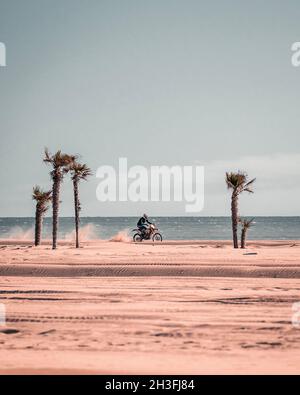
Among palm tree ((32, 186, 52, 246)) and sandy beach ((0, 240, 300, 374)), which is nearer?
sandy beach ((0, 240, 300, 374))

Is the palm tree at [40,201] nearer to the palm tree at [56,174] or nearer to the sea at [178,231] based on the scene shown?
the palm tree at [56,174]

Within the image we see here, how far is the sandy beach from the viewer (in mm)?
5375

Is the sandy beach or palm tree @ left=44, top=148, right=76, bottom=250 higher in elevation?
palm tree @ left=44, top=148, right=76, bottom=250

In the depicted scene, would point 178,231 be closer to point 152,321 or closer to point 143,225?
point 143,225

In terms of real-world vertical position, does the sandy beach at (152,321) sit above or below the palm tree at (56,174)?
below

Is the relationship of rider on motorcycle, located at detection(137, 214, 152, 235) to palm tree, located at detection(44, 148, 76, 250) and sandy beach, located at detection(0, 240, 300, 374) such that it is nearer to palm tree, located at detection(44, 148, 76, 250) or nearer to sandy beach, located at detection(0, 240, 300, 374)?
palm tree, located at detection(44, 148, 76, 250)

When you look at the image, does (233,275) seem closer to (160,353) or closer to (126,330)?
(126,330)

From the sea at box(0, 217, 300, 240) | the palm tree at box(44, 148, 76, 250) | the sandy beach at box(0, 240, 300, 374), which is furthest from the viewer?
the sea at box(0, 217, 300, 240)

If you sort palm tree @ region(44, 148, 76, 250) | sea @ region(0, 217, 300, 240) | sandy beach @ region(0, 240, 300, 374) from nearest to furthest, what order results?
sandy beach @ region(0, 240, 300, 374)
palm tree @ region(44, 148, 76, 250)
sea @ region(0, 217, 300, 240)

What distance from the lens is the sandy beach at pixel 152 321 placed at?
5.38 metres

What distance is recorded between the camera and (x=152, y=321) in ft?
23.3

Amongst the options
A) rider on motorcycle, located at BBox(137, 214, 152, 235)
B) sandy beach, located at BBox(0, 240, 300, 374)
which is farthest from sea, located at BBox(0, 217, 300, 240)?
sandy beach, located at BBox(0, 240, 300, 374)

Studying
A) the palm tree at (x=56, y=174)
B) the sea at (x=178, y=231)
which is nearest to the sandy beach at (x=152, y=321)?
the palm tree at (x=56, y=174)
